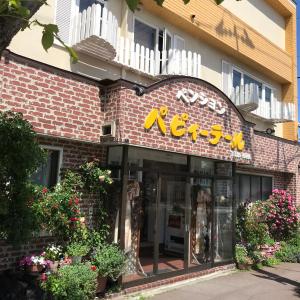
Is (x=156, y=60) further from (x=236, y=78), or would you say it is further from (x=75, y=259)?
(x=75, y=259)

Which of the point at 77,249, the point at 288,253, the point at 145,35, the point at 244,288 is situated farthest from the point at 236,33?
the point at 77,249

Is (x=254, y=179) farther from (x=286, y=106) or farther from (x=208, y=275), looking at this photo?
(x=208, y=275)

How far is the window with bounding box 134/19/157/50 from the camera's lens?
11.1m

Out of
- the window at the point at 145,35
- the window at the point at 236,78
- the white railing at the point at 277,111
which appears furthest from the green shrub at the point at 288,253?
the window at the point at 145,35

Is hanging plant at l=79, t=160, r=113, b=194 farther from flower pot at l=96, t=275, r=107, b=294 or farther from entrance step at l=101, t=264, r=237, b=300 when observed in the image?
entrance step at l=101, t=264, r=237, b=300

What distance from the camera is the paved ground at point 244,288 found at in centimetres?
844

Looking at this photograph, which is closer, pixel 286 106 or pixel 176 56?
pixel 176 56

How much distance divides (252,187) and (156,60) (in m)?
6.68

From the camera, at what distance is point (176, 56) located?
440 inches

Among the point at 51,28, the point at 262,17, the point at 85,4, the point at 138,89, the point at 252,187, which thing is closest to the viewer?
the point at 51,28

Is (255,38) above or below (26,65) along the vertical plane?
above

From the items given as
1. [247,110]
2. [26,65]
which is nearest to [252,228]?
[247,110]

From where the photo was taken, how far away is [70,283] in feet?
21.5

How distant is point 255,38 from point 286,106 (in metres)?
3.09
